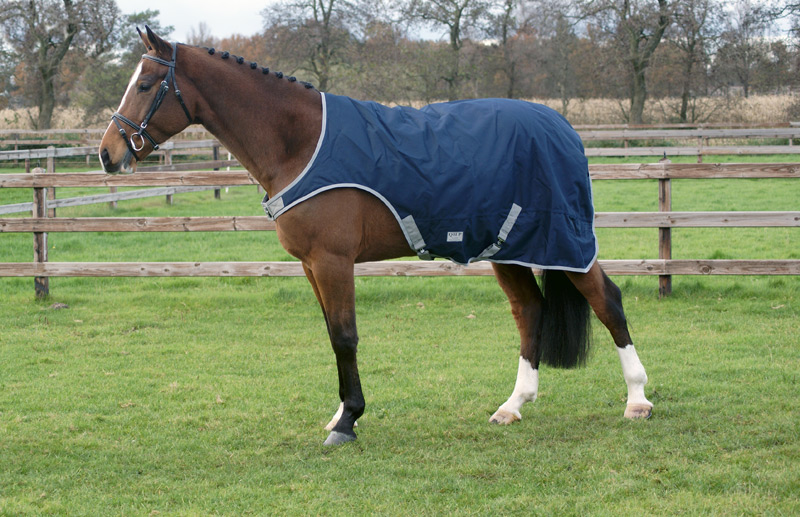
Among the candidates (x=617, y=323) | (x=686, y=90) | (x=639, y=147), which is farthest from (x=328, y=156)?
(x=686, y=90)

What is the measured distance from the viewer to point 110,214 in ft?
45.2

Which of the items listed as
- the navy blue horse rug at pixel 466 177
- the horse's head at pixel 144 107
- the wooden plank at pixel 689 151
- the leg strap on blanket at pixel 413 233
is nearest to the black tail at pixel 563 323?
the navy blue horse rug at pixel 466 177

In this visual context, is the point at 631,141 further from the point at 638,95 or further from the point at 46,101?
the point at 46,101

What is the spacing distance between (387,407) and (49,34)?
31455mm

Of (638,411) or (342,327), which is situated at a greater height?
(342,327)

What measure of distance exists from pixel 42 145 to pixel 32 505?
2615cm

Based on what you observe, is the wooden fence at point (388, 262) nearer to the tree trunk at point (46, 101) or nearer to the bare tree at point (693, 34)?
the bare tree at point (693, 34)

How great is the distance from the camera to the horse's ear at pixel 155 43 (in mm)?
3691

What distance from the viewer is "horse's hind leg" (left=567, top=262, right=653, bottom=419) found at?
4211 millimetres

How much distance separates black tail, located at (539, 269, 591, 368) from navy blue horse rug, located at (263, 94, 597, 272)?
43 centimetres

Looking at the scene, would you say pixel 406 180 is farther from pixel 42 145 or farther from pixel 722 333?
pixel 42 145

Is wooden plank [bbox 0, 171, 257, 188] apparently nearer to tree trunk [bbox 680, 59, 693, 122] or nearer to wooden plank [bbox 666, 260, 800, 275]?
wooden plank [bbox 666, 260, 800, 275]

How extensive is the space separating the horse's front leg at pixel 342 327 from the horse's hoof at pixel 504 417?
2.63ft

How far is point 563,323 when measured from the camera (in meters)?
4.52
